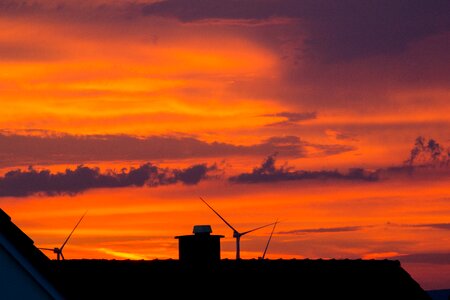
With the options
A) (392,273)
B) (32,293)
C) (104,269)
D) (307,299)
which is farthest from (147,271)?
(32,293)

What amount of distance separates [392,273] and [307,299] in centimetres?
563

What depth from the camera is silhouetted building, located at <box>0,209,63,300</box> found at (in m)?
23.1

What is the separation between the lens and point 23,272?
2361 cm

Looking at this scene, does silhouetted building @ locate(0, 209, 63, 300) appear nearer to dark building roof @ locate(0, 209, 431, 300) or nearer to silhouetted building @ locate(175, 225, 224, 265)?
dark building roof @ locate(0, 209, 431, 300)

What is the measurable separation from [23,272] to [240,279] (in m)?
16.6

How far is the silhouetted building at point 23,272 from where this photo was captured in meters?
23.1

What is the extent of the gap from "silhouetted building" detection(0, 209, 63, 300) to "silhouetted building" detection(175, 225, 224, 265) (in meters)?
18.2

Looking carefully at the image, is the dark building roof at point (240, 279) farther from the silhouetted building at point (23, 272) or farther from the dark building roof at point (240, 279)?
the silhouetted building at point (23, 272)

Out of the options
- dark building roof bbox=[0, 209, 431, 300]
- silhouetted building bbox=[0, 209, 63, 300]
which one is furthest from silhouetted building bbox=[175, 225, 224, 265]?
silhouetted building bbox=[0, 209, 63, 300]

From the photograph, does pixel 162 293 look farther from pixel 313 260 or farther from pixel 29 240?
pixel 29 240

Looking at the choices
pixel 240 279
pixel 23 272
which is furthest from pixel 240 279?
pixel 23 272

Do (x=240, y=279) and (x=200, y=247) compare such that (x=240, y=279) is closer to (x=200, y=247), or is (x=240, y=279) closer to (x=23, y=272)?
(x=200, y=247)

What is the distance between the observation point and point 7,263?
23422mm

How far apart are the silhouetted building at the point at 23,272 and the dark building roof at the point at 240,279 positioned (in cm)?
1285
